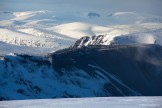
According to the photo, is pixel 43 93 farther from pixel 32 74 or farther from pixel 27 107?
pixel 27 107

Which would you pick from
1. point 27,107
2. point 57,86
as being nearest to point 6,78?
point 57,86

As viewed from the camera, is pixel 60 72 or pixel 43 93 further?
pixel 60 72

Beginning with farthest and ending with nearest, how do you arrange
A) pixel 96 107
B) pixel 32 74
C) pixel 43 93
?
pixel 32 74 < pixel 43 93 < pixel 96 107

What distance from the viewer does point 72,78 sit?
196 m

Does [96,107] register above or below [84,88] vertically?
above

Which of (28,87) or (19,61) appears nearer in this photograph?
(28,87)

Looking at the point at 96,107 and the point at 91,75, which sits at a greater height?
the point at 96,107

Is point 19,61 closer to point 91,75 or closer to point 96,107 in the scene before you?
point 91,75

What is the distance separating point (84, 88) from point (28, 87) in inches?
885

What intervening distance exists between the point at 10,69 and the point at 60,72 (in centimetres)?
2136

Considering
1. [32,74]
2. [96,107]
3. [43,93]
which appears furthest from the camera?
[32,74]

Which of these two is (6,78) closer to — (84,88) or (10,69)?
(10,69)

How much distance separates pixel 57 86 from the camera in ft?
617

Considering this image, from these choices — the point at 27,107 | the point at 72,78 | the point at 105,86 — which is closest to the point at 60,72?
the point at 72,78
